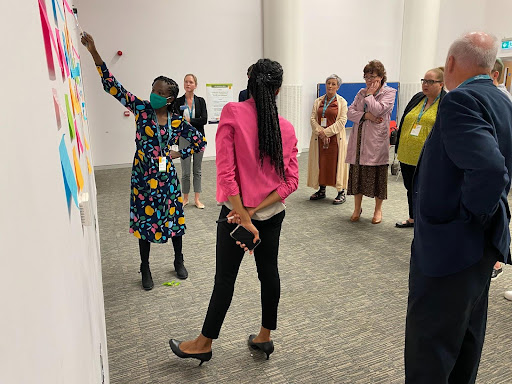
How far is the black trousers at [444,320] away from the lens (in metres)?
1.41

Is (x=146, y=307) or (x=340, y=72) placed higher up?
(x=340, y=72)

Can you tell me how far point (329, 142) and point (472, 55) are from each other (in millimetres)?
3371

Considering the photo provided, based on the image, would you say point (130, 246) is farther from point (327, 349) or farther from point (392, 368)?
point (392, 368)

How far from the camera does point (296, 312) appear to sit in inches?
101

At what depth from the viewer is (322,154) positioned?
4.88 metres

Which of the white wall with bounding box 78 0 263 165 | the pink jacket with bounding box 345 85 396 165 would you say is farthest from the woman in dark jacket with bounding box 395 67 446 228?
the white wall with bounding box 78 0 263 165

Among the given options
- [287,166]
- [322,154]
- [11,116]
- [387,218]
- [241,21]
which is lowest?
[387,218]

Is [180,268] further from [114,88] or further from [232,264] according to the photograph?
[114,88]

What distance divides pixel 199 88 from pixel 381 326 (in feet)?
19.1

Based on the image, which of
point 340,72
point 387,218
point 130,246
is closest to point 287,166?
point 130,246

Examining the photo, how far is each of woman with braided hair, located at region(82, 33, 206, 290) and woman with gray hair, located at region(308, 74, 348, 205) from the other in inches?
89.6

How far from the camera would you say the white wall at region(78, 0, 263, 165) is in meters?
6.43

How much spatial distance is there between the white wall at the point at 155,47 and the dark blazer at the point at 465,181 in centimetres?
620

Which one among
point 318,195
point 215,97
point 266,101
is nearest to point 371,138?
point 318,195
